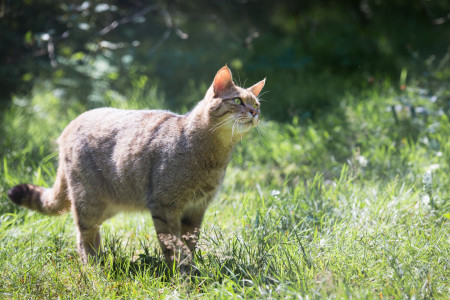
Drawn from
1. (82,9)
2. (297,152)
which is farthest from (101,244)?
(82,9)

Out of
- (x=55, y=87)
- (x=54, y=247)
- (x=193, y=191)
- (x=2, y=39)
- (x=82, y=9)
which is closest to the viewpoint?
(x=193, y=191)

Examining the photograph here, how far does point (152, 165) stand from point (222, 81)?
0.73m

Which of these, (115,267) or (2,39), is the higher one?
(2,39)

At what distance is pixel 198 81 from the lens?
689 cm

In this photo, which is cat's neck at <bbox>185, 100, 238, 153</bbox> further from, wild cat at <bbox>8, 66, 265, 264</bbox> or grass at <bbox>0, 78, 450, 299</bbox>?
grass at <bbox>0, 78, 450, 299</bbox>

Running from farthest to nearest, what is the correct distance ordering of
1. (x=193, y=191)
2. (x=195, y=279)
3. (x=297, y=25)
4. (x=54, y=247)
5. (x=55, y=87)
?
(x=297, y=25) → (x=55, y=87) → (x=54, y=247) → (x=193, y=191) → (x=195, y=279)

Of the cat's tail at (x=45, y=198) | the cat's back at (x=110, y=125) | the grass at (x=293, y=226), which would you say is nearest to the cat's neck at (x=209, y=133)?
the cat's back at (x=110, y=125)

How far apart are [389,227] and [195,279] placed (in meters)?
1.36

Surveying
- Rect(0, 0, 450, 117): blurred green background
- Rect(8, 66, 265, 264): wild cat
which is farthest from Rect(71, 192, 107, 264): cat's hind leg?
Rect(0, 0, 450, 117): blurred green background

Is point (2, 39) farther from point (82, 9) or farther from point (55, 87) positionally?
point (82, 9)

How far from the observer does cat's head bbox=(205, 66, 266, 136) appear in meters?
3.15

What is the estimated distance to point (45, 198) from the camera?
3666mm

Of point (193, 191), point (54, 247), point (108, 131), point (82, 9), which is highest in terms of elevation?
point (82, 9)

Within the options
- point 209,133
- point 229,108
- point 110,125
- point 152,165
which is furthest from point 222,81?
point 110,125
